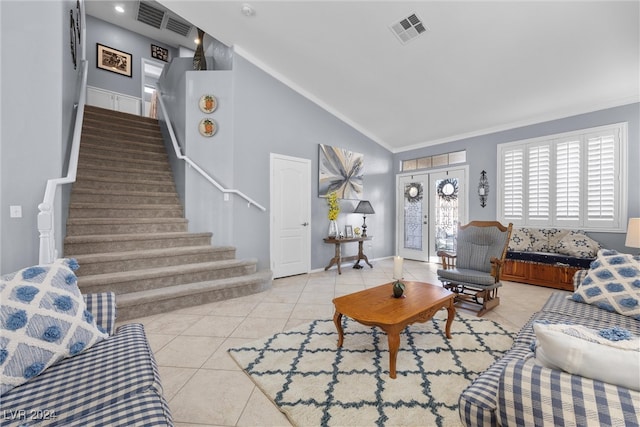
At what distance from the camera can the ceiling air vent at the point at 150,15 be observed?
584cm

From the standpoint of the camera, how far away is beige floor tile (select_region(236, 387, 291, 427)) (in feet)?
4.91

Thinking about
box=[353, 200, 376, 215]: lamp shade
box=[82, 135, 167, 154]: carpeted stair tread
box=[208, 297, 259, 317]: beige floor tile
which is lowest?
box=[208, 297, 259, 317]: beige floor tile

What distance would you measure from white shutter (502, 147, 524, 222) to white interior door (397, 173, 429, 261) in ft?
4.85

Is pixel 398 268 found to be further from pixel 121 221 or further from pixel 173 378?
pixel 121 221

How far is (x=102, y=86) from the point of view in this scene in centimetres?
654

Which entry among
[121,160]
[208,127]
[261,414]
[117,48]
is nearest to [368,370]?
[261,414]

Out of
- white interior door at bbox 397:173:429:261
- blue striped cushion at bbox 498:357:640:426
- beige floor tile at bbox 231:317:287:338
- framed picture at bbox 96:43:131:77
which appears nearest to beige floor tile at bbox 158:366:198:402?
beige floor tile at bbox 231:317:287:338

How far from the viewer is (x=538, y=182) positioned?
15.3 feet

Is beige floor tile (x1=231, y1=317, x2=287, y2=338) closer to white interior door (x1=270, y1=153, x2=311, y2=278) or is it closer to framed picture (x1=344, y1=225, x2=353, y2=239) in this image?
white interior door (x1=270, y1=153, x2=311, y2=278)

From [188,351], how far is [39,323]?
1143mm

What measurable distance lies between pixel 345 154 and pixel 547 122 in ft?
11.3

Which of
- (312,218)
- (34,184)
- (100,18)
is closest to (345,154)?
(312,218)

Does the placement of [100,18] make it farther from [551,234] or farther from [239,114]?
[551,234]

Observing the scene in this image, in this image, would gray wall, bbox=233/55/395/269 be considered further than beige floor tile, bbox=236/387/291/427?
Yes
